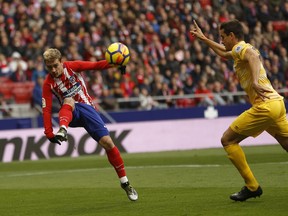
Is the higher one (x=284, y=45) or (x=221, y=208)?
(x=221, y=208)

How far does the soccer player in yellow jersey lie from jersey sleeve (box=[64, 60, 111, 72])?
1849 mm

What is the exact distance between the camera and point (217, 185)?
13891 mm

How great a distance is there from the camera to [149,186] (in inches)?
575

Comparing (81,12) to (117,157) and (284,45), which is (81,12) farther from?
(117,157)

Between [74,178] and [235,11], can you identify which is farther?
[235,11]

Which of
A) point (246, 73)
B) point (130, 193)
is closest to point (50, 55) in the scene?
point (130, 193)

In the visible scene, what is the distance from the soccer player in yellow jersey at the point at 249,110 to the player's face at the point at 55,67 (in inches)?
101

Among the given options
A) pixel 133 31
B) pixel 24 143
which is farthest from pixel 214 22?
pixel 24 143

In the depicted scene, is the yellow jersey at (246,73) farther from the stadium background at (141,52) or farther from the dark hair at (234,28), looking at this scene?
the stadium background at (141,52)

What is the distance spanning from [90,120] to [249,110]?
260 cm

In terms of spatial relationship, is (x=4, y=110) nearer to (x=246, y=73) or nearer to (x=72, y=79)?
(x=72, y=79)

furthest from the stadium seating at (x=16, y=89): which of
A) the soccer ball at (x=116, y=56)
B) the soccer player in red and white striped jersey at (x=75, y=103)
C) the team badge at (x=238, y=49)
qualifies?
the team badge at (x=238, y=49)


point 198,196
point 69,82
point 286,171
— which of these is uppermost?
point 69,82

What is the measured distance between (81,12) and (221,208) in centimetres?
1920
